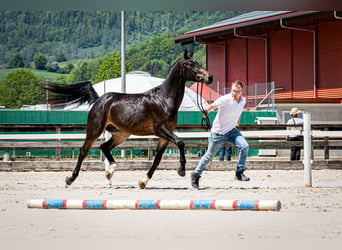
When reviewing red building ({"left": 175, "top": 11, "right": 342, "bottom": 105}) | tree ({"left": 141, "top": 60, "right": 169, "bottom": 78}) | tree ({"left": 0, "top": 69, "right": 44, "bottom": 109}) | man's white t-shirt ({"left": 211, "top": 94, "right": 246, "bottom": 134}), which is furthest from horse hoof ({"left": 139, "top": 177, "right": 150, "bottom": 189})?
tree ({"left": 141, "top": 60, "right": 169, "bottom": 78})

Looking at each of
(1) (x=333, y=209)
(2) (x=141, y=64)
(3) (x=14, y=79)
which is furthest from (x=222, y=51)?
(2) (x=141, y=64)

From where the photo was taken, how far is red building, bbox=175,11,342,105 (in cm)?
3198

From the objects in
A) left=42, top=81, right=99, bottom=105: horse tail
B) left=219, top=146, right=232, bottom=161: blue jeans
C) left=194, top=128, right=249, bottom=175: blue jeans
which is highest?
left=42, top=81, right=99, bottom=105: horse tail

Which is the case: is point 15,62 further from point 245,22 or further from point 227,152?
point 227,152

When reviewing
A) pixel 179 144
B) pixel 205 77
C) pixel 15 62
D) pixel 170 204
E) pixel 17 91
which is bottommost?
pixel 170 204

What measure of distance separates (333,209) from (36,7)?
25.7 ft

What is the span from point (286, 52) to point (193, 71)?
24.6 metres

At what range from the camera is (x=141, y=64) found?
156 meters

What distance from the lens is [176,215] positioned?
26.8 ft

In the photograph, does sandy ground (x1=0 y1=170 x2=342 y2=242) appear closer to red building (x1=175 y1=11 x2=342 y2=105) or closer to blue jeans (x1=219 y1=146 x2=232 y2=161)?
blue jeans (x1=219 y1=146 x2=232 y2=161)

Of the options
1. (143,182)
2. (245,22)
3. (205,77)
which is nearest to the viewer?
(205,77)

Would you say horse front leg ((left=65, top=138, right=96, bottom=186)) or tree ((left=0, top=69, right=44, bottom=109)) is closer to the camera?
horse front leg ((left=65, top=138, right=96, bottom=186))

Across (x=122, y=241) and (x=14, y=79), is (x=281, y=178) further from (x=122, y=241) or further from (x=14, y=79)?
(x=14, y=79)

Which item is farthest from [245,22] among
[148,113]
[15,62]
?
[15,62]
